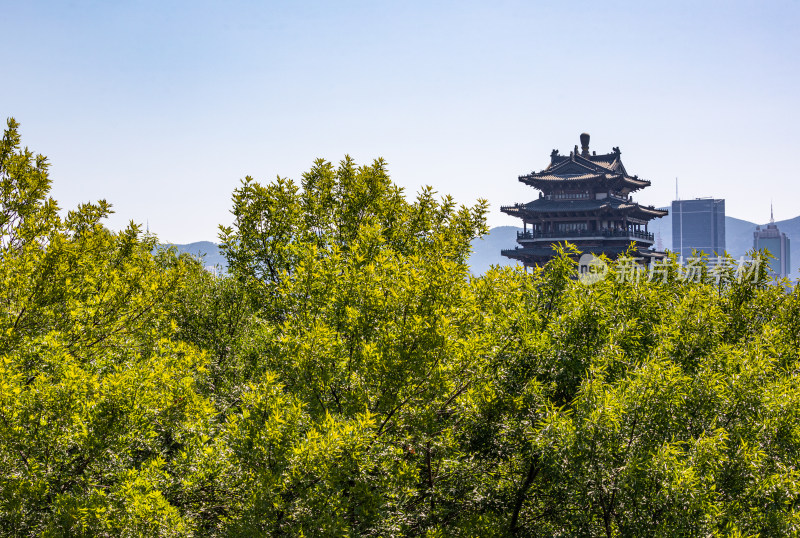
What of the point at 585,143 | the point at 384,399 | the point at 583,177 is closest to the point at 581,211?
the point at 583,177

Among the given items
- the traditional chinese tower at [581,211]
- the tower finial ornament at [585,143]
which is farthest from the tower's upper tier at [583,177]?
the tower finial ornament at [585,143]

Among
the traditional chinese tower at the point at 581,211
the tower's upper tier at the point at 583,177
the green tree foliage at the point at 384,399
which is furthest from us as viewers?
the tower's upper tier at the point at 583,177

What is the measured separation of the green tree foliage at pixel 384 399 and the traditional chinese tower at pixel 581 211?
53510 millimetres

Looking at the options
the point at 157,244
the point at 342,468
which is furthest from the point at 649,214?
the point at 342,468

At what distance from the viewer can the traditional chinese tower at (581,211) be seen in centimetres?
6588

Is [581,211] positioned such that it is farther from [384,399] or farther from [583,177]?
[384,399]

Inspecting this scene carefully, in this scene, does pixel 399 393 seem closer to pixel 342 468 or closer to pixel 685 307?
pixel 342 468

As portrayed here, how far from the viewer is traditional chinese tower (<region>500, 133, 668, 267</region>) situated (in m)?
65.9

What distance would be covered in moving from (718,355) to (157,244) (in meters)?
21.3

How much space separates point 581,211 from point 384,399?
200ft

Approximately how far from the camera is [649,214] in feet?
233

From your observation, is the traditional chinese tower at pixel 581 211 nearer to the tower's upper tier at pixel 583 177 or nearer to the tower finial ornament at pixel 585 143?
the tower's upper tier at pixel 583 177

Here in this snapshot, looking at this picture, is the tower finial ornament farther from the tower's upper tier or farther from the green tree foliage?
the green tree foliage

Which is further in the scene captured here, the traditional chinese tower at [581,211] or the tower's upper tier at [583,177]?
the tower's upper tier at [583,177]
